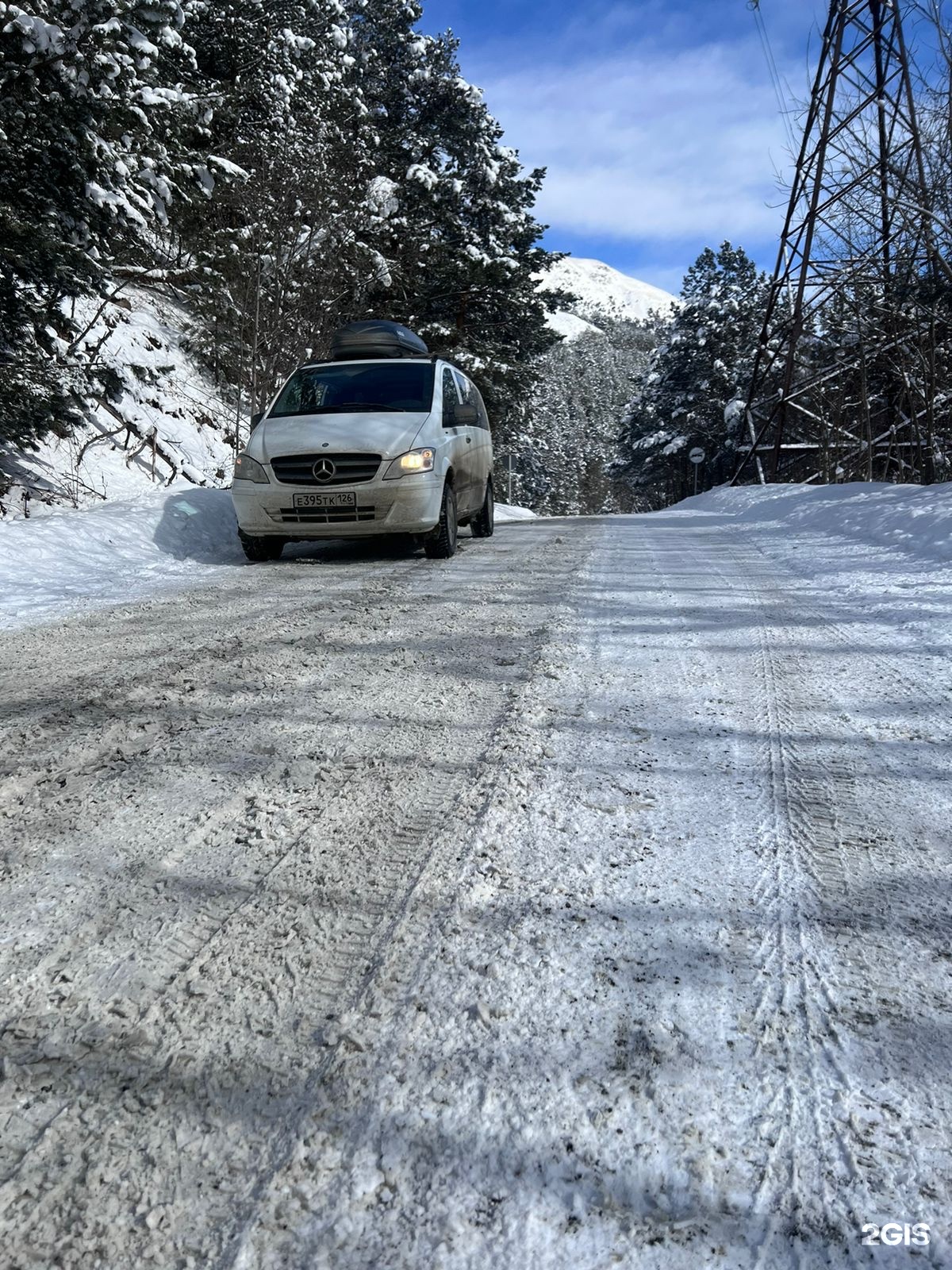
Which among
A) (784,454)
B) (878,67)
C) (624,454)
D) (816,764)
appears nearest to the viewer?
(816,764)

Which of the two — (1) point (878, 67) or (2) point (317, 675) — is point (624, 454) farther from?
(2) point (317, 675)

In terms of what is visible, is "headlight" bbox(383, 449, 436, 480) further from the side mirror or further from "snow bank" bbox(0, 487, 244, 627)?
"snow bank" bbox(0, 487, 244, 627)

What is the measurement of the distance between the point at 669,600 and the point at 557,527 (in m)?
6.62

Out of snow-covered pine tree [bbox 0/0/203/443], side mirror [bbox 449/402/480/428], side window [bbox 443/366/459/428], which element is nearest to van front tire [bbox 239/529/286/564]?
side window [bbox 443/366/459/428]

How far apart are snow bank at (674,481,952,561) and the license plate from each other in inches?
178

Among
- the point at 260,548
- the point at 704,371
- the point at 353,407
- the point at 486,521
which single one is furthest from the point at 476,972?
the point at 704,371

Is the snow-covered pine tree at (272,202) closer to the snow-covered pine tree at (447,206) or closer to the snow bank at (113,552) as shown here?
the snow-covered pine tree at (447,206)

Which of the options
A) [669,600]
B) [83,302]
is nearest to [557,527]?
[669,600]

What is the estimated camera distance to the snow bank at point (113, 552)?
5.22 m

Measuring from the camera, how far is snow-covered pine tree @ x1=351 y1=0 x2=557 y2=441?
2248 cm

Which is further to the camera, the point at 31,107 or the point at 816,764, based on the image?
the point at 31,107

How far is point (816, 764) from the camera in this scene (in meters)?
2.30

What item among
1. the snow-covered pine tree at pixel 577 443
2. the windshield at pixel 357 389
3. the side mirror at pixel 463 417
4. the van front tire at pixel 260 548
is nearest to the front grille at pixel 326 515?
the van front tire at pixel 260 548

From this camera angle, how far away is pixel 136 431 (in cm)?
1338
